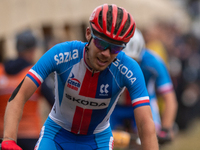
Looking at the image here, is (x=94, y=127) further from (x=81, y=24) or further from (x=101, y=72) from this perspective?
(x=81, y=24)

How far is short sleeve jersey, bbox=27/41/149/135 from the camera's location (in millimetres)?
3340

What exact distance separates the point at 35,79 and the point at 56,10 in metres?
7.21

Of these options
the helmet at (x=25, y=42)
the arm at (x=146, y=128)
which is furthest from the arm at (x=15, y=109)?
the helmet at (x=25, y=42)

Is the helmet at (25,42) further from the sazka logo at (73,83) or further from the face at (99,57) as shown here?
the face at (99,57)

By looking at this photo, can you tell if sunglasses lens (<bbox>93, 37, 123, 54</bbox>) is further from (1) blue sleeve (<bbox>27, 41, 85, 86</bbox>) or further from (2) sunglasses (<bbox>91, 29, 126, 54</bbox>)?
(1) blue sleeve (<bbox>27, 41, 85, 86</bbox>)

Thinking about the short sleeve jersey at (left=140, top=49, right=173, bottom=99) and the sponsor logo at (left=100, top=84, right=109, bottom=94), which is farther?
the short sleeve jersey at (left=140, top=49, right=173, bottom=99)

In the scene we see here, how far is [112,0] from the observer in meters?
11.2

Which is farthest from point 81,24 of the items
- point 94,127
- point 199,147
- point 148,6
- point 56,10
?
point 94,127

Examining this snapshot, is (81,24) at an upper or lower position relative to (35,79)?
lower

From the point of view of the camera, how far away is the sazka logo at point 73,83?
139 inches

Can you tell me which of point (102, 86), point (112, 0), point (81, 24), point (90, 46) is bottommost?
point (81, 24)

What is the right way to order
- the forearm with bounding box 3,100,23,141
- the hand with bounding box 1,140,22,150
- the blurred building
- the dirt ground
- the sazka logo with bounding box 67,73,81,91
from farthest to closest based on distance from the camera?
the dirt ground, the blurred building, the sazka logo with bounding box 67,73,81,91, the forearm with bounding box 3,100,23,141, the hand with bounding box 1,140,22,150

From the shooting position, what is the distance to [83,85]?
3572 millimetres

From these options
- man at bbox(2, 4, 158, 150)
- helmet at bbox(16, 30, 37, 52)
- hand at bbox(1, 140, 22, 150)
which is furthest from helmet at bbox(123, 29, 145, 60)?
hand at bbox(1, 140, 22, 150)
